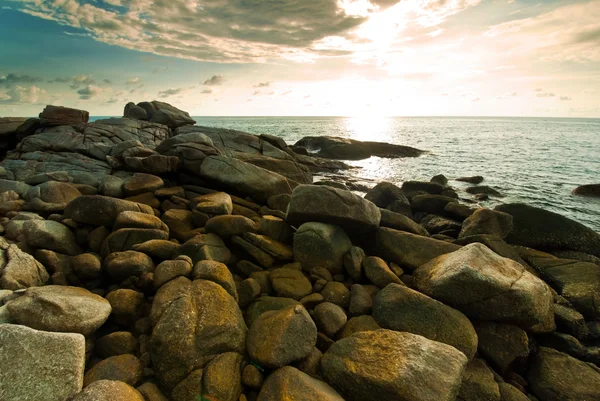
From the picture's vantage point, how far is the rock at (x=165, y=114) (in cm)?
2688

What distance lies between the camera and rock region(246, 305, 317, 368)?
4680mm

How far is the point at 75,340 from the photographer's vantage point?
13.7ft

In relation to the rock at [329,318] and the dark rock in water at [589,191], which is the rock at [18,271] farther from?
the dark rock in water at [589,191]

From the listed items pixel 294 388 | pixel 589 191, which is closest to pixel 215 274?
pixel 294 388

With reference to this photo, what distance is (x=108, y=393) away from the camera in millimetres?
3754

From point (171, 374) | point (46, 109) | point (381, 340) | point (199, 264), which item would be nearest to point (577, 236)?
point (381, 340)

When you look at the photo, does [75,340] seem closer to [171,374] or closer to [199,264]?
[171,374]

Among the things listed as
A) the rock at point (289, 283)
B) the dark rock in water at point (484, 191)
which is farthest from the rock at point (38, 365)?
the dark rock in water at point (484, 191)

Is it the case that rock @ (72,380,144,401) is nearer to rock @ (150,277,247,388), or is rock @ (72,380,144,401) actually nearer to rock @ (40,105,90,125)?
rock @ (150,277,247,388)

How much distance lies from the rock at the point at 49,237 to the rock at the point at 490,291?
25.5ft

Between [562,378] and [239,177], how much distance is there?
9219 millimetres

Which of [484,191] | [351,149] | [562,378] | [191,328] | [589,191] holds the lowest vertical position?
[484,191]

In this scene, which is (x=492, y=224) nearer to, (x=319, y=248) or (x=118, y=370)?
(x=319, y=248)

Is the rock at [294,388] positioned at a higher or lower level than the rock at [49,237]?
lower
